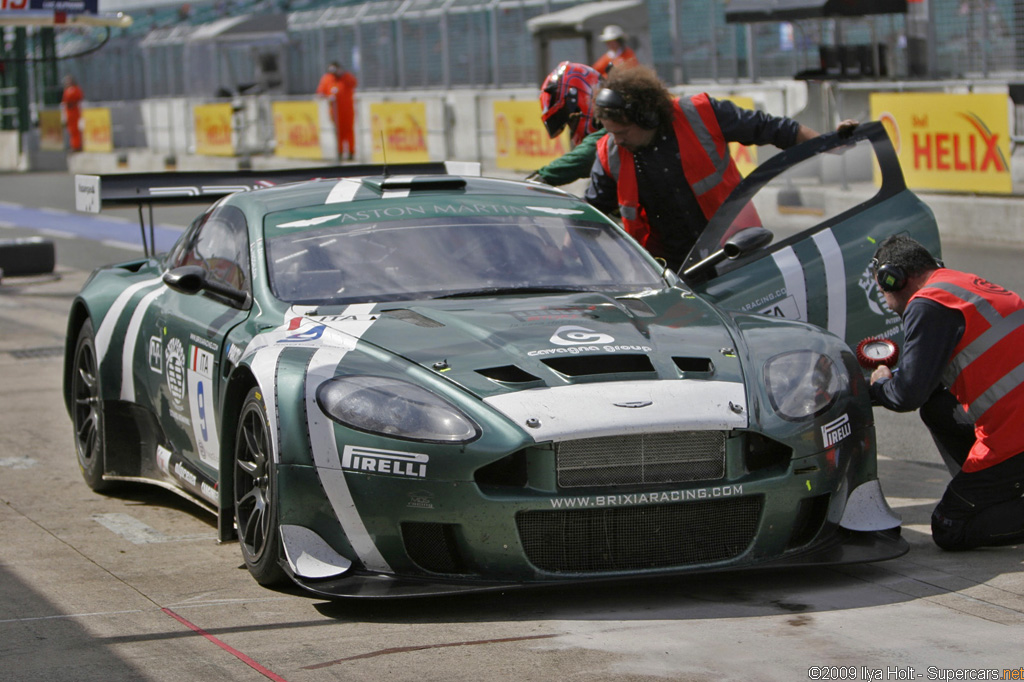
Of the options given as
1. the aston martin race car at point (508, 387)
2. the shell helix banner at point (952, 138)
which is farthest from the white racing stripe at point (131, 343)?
the shell helix banner at point (952, 138)

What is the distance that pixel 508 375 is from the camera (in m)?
4.53

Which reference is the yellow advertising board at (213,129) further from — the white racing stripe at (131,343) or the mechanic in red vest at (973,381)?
the mechanic in red vest at (973,381)

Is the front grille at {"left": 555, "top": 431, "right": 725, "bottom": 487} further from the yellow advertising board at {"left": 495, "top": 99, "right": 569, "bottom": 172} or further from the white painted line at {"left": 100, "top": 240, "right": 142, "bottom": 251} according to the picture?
the yellow advertising board at {"left": 495, "top": 99, "right": 569, "bottom": 172}

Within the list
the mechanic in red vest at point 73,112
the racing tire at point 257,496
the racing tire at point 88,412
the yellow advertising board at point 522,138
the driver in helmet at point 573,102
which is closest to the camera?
the racing tire at point 257,496

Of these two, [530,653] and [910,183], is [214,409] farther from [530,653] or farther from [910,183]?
[910,183]

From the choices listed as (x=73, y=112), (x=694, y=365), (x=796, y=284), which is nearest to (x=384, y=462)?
(x=694, y=365)

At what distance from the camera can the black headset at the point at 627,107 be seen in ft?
21.8

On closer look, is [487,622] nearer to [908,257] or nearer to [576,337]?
[576,337]

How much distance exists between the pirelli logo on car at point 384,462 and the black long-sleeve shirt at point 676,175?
108 inches

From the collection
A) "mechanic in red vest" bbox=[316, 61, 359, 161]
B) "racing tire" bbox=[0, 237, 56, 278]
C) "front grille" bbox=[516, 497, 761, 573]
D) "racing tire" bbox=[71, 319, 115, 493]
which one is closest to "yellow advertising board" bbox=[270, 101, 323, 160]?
"mechanic in red vest" bbox=[316, 61, 359, 161]

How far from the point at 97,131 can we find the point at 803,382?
36720 millimetres

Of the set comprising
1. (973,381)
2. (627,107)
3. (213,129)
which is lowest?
(973,381)

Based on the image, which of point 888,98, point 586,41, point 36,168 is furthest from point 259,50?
point 888,98

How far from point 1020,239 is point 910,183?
1.73m
